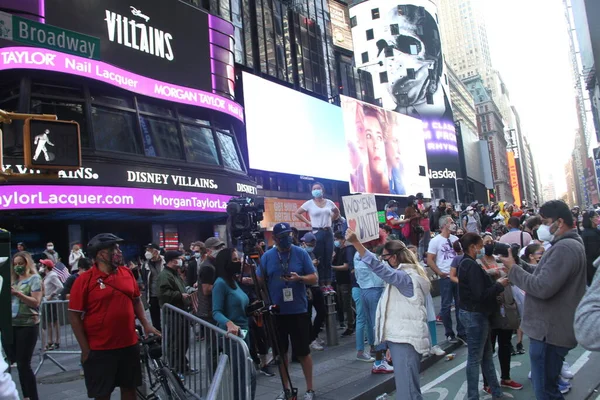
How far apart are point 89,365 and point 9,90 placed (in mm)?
15442

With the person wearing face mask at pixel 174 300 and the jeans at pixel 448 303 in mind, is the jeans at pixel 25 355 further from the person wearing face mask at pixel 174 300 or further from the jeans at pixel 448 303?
the jeans at pixel 448 303

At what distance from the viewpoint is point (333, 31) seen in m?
43.8

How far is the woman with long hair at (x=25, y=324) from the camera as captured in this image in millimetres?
5539

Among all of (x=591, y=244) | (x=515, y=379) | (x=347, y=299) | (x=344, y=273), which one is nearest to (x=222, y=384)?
(x=515, y=379)

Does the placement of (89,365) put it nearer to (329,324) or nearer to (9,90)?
(329,324)

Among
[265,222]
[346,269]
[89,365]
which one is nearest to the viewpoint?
[89,365]

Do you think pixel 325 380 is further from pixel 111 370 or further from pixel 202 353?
pixel 111 370

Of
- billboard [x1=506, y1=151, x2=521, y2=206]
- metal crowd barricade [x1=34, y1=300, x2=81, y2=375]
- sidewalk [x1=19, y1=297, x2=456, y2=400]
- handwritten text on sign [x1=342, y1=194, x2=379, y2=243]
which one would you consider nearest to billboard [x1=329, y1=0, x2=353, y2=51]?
metal crowd barricade [x1=34, y1=300, x2=81, y2=375]

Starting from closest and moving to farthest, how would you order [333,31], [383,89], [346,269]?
[346,269] → [333,31] → [383,89]

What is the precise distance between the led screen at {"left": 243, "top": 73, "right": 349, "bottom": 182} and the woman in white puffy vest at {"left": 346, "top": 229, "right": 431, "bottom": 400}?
843 inches

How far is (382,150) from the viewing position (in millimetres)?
39125

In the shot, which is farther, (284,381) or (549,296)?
(284,381)

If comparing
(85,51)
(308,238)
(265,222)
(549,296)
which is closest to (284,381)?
(549,296)

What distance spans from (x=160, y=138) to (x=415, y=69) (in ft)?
161
